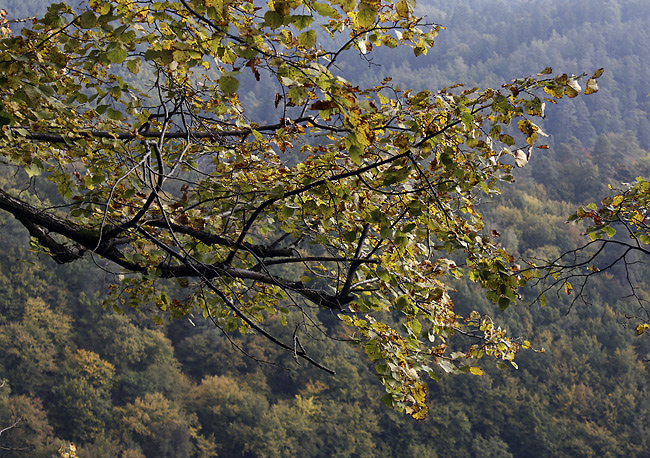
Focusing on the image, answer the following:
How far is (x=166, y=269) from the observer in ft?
9.27

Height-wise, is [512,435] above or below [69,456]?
above

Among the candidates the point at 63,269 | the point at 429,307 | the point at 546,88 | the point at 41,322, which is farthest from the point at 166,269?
the point at 63,269

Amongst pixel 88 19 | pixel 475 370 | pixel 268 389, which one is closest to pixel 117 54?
pixel 88 19

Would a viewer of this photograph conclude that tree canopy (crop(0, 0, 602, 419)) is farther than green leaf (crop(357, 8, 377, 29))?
Yes

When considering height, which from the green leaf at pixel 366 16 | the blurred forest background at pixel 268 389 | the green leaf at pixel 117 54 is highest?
the blurred forest background at pixel 268 389

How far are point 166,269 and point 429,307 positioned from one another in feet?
4.86

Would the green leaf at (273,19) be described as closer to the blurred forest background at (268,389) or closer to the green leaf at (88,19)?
the green leaf at (88,19)

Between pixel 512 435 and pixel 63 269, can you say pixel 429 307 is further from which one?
pixel 63 269

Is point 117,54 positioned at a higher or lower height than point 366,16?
higher

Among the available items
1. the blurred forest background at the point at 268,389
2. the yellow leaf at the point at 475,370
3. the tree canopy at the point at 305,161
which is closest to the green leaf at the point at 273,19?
the tree canopy at the point at 305,161

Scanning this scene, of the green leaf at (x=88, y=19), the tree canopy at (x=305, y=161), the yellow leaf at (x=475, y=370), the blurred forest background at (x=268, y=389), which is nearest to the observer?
the tree canopy at (x=305, y=161)

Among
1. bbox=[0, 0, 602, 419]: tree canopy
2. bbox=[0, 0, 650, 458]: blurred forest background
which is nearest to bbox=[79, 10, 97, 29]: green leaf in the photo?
bbox=[0, 0, 602, 419]: tree canopy

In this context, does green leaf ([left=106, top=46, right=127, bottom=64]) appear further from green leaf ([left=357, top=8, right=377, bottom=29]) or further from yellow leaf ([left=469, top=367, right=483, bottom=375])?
yellow leaf ([left=469, top=367, right=483, bottom=375])

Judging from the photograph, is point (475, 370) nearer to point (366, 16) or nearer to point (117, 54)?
point (366, 16)
